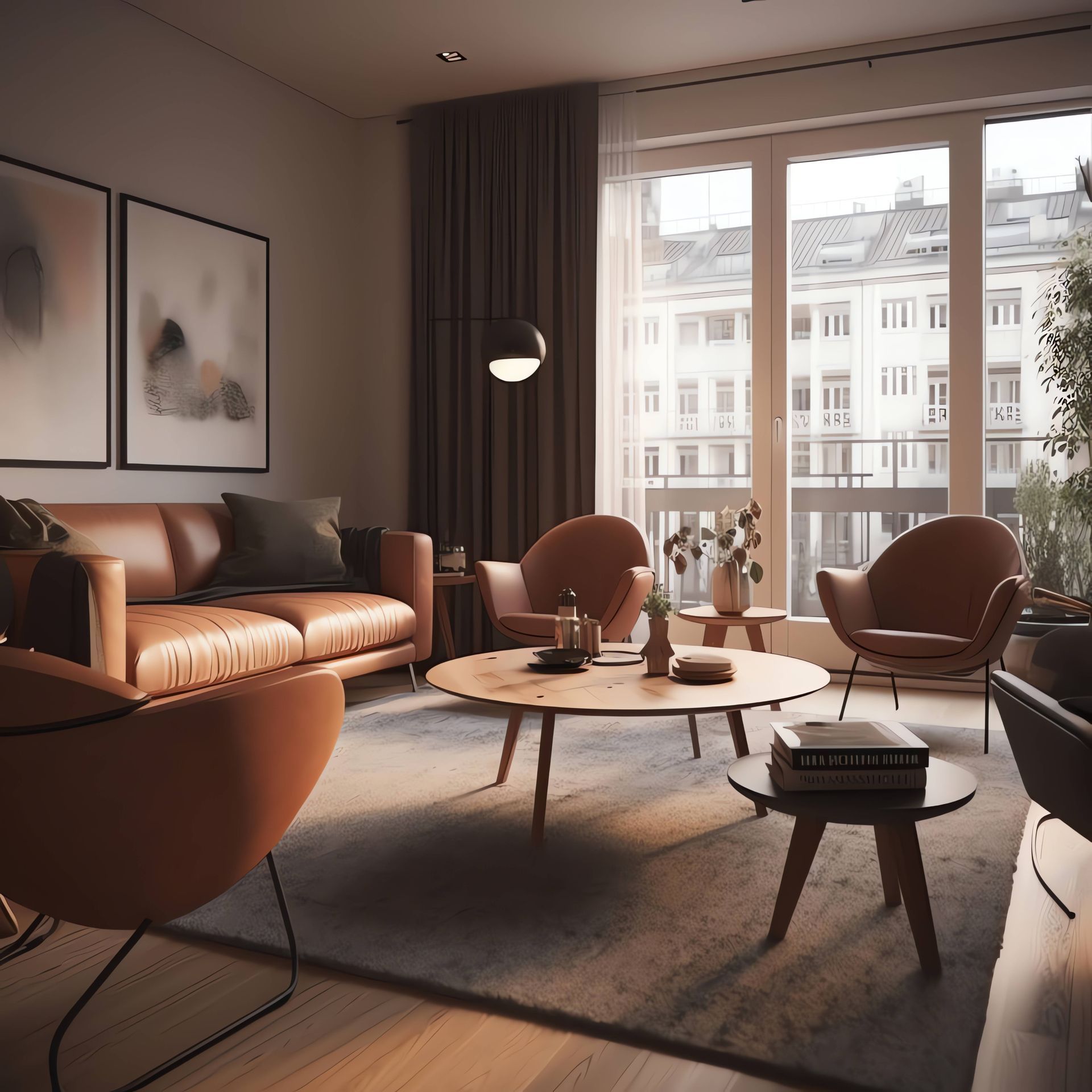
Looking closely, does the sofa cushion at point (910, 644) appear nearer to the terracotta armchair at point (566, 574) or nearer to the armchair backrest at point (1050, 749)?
the terracotta armchair at point (566, 574)

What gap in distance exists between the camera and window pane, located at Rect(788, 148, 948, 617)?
4.94 m

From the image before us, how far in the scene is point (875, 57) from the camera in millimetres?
4766

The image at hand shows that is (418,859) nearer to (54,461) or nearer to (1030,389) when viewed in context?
(54,461)

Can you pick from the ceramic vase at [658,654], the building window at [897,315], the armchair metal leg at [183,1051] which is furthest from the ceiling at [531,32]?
the armchair metal leg at [183,1051]

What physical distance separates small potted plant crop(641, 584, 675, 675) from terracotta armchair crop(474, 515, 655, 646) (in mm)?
1065

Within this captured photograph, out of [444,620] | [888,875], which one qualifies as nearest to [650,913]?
[888,875]

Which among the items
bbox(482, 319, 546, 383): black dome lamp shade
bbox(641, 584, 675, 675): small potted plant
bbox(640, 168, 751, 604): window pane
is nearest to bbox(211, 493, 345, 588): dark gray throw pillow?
bbox(482, 319, 546, 383): black dome lamp shade

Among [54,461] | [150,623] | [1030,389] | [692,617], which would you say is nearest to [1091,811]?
[692,617]

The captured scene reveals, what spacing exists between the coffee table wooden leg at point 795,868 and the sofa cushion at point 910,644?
1795 mm

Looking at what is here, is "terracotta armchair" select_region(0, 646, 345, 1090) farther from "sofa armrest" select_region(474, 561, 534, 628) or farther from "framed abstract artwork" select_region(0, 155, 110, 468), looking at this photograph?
"framed abstract artwork" select_region(0, 155, 110, 468)

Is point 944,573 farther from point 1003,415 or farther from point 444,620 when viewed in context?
point 444,620

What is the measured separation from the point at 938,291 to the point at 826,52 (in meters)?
1.27

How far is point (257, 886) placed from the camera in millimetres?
2338

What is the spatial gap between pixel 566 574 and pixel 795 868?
2606 millimetres
